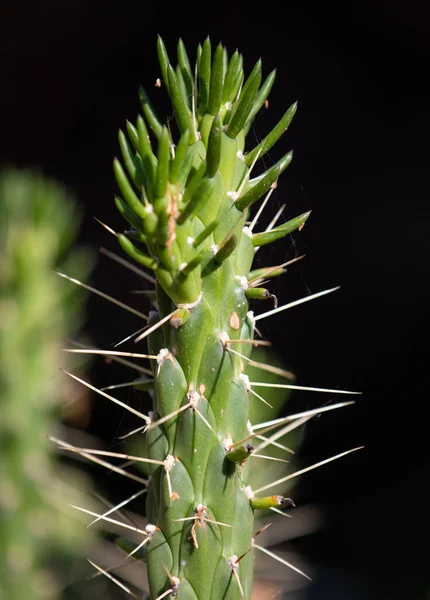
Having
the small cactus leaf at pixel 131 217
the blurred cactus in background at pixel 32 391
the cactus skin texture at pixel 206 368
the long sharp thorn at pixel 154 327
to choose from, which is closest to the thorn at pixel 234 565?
the cactus skin texture at pixel 206 368

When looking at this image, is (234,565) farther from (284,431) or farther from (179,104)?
(179,104)

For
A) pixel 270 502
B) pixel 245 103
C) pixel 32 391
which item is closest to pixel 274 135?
pixel 245 103

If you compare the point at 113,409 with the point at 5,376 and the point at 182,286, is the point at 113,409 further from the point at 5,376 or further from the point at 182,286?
the point at 182,286

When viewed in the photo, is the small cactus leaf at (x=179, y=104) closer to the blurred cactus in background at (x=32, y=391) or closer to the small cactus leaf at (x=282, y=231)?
the small cactus leaf at (x=282, y=231)

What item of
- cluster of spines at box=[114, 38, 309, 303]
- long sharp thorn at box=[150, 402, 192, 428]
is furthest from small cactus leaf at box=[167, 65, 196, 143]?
long sharp thorn at box=[150, 402, 192, 428]

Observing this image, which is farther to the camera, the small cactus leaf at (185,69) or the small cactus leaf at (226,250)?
the small cactus leaf at (185,69)

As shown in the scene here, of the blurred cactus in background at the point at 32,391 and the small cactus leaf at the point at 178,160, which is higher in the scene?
the small cactus leaf at the point at 178,160
